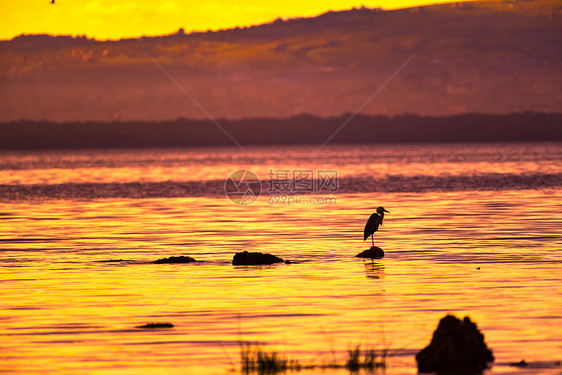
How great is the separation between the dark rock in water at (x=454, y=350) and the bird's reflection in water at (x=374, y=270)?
11.3 meters

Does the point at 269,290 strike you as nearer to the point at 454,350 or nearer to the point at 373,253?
the point at 373,253

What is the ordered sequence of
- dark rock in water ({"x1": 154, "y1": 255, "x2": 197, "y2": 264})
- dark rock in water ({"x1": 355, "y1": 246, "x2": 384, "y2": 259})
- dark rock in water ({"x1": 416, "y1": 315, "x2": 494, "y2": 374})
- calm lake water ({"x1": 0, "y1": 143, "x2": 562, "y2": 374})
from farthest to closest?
dark rock in water ({"x1": 355, "y1": 246, "x2": 384, "y2": 259})
dark rock in water ({"x1": 154, "y1": 255, "x2": 197, "y2": 264})
calm lake water ({"x1": 0, "y1": 143, "x2": 562, "y2": 374})
dark rock in water ({"x1": 416, "y1": 315, "x2": 494, "y2": 374})

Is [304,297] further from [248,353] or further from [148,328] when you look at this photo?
[248,353]

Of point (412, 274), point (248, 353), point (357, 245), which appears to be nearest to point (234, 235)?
point (357, 245)

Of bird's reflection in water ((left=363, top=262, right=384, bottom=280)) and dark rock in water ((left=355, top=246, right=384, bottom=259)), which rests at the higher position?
dark rock in water ((left=355, top=246, right=384, bottom=259))

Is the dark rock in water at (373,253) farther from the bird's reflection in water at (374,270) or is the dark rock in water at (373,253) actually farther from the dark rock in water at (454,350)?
the dark rock in water at (454,350)

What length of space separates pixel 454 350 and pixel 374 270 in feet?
43.5

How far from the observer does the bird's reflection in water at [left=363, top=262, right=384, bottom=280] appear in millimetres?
27800

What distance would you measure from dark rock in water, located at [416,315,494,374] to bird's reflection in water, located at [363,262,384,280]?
11288 millimetres

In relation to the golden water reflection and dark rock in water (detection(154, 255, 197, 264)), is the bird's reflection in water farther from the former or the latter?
dark rock in water (detection(154, 255, 197, 264))

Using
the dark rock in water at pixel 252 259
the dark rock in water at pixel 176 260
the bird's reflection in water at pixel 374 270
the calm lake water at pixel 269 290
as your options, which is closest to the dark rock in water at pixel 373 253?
the calm lake water at pixel 269 290

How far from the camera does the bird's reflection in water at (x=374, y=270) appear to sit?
91.2ft

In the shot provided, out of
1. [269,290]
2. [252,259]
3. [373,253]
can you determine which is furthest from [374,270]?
[269,290]

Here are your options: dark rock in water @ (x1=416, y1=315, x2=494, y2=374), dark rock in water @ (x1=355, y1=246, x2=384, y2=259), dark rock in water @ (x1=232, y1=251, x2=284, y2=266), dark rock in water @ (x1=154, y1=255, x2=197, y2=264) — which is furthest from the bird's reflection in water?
dark rock in water @ (x1=416, y1=315, x2=494, y2=374)
